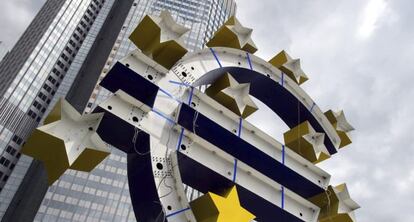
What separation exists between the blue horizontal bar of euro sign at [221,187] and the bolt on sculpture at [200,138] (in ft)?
0.07

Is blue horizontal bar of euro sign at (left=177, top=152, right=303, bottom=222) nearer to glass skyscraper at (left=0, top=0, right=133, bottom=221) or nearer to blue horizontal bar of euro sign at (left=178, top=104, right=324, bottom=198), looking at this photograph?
blue horizontal bar of euro sign at (left=178, top=104, right=324, bottom=198)

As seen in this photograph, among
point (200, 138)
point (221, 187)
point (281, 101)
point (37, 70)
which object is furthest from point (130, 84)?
point (37, 70)

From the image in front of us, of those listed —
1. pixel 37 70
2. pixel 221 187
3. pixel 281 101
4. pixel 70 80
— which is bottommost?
pixel 221 187

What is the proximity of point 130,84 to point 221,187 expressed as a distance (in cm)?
261

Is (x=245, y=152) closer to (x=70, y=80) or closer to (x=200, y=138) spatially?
(x=200, y=138)

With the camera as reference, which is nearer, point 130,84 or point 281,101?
point 130,84

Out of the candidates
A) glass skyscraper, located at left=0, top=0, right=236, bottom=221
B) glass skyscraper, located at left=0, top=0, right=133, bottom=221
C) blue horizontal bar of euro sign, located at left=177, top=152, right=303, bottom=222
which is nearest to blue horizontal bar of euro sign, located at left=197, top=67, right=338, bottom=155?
blue horizontal bar of euro sign, located at left=177, top=152, right=303, bottom=222

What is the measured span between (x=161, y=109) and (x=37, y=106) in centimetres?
9052

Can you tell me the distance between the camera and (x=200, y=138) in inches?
256

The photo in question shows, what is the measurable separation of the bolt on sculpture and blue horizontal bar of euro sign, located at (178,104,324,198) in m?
0.02

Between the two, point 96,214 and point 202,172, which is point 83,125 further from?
point 96,214

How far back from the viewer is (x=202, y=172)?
657cm

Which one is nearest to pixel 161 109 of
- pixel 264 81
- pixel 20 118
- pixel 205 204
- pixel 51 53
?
pixel 205 204

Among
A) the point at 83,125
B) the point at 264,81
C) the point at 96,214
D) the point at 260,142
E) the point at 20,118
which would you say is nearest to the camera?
the point at 83,125
